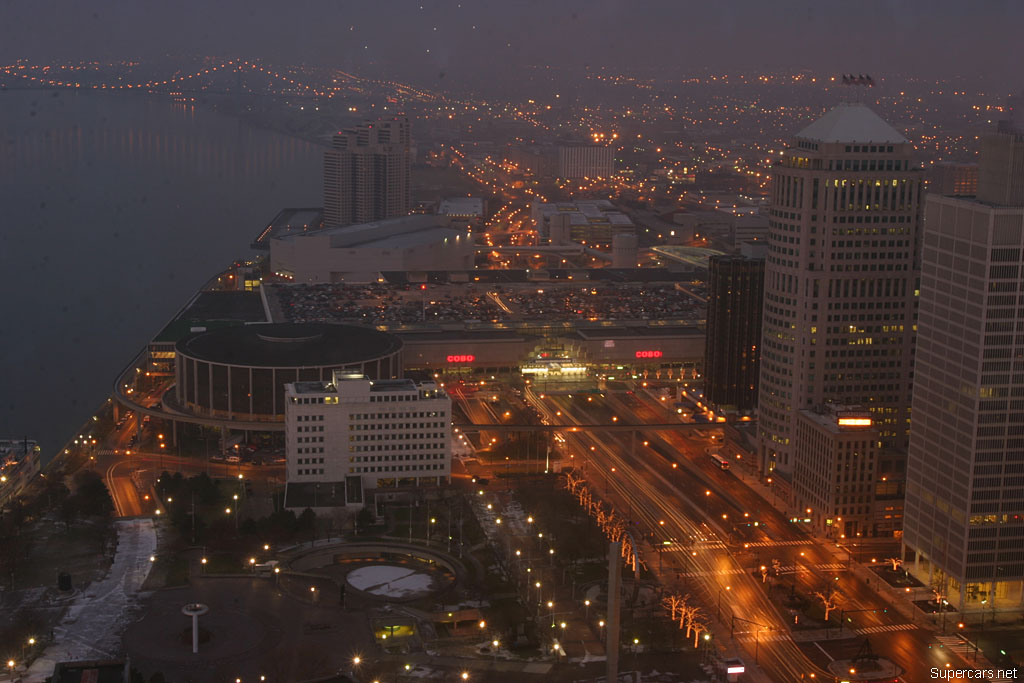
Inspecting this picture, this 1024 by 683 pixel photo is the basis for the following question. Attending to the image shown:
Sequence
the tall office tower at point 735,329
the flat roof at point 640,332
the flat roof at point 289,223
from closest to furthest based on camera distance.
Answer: the tall office tower at point 735,329 → the flat roof at point 640,332 → the flat roof at point 289,223

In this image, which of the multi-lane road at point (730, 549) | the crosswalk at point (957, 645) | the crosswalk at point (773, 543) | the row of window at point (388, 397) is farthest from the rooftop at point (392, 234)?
the crosswalk at point (957, 645)

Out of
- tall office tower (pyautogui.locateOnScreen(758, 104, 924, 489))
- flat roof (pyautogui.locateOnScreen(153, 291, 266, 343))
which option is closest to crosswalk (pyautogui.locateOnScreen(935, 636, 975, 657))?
tall office tower (pyautogui.locateOnScreen(758, 104, 924, 489))

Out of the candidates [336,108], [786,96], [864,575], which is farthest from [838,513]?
[336,108]

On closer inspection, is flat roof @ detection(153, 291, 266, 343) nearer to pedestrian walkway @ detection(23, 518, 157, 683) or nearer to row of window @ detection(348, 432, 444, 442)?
row of window @ detection(348, 432, 444, 442)

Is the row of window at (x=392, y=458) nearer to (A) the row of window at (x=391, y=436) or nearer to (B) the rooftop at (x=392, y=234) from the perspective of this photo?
(A) the row of window at (x=391, y=436)

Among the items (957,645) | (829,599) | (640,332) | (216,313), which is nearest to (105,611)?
(829,599)
